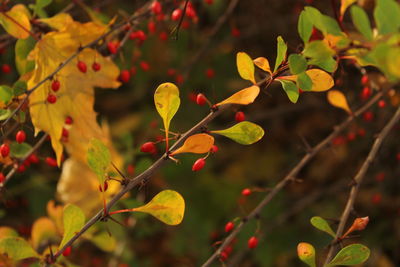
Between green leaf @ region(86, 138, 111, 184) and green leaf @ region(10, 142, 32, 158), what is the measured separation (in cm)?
31

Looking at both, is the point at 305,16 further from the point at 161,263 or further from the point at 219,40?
the point at 161,263

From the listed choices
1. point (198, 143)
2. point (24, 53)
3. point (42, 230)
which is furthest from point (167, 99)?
point (42, 230)

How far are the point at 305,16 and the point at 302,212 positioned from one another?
1.22 metres

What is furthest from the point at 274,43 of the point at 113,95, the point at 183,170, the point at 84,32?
the point at 84,32

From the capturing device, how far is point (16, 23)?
98 centimetres

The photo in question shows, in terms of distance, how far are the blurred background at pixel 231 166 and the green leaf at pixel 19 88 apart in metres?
0.51

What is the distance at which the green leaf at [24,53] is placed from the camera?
1080 mm

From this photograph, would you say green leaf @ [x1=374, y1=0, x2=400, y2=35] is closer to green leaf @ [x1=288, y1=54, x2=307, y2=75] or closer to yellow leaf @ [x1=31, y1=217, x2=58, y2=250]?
green leaf @ [x1=288, y1=54, x2=307, y2=75]

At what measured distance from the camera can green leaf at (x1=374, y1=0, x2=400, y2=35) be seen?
1.96 feet

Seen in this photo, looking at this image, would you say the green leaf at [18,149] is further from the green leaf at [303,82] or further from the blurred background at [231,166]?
the green leaf at [303,82]

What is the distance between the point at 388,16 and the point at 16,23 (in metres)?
0.66

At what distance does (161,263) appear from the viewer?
2.09 meters

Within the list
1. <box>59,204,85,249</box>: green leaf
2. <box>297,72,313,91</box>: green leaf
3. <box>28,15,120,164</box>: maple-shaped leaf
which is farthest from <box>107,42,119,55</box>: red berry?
<box>297,72,313,91</box>: green leaf

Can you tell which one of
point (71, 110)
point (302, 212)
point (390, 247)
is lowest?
point (390, 247)
